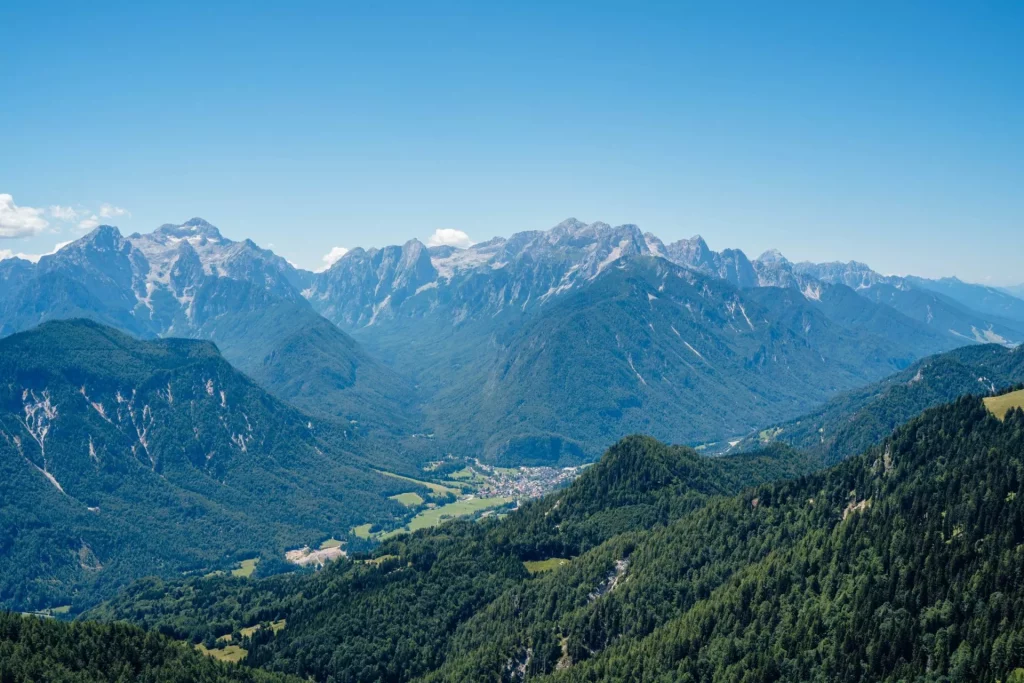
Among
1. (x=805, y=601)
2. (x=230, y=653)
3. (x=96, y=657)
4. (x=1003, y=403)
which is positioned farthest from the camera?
(x=230, y=653)

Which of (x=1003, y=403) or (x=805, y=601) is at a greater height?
(x=1003, y=403)

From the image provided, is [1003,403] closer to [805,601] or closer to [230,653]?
[805,601]

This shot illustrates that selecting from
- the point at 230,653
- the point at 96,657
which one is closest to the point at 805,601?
the point at 96,657

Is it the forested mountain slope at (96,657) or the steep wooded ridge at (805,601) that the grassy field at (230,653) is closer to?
the steep wooded ridge at (805,601)

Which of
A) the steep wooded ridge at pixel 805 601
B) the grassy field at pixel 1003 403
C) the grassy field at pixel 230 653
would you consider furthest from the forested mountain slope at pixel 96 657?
the grassy field at pixel 1003 403

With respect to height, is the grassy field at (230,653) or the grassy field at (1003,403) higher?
the grassy field at (1003,403)

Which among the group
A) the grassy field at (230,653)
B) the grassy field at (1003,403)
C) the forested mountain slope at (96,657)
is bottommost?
the grassy field at (230,653)

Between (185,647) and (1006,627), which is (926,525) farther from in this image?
(185,647)

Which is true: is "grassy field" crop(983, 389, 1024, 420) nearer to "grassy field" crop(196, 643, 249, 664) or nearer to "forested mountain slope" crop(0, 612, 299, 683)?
"forested mountain slope" crop(0, 612, 299, 683)

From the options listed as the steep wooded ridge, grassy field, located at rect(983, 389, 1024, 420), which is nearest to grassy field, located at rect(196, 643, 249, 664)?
the steep wooded ridge

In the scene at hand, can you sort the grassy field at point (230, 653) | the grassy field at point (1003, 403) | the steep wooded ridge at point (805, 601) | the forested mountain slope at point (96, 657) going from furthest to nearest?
1. the grassy field at point (230, 653)
2. the grassy field at point (1003, 403)
3. the forested mountain slope at point (96, 657)
4. the steep wooded ridge at point (805, 601)
